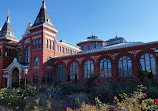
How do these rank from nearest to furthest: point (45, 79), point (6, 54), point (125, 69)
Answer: point (125, 69) → point (45, 79) → point (6, 54)

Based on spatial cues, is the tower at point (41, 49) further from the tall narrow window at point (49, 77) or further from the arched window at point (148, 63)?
the arched window at point (148, 63)

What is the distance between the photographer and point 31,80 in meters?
25.8

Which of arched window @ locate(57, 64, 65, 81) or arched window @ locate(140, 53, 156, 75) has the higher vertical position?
arched window @ locate(140, 53, 156, 75)

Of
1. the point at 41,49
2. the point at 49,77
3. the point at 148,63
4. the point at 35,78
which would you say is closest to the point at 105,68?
the point at 148,63

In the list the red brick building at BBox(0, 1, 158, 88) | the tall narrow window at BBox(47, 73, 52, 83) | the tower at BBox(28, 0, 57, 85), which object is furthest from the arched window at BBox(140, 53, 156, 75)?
the tower at BBox(28, 0, 57, 85)

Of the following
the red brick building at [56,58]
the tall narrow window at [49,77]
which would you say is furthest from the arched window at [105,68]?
the tall narrow window at [49,77]

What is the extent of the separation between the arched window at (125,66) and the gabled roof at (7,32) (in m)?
27.2

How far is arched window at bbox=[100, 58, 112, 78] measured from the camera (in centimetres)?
2125

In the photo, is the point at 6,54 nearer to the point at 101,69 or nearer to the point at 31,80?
the point at 31,80

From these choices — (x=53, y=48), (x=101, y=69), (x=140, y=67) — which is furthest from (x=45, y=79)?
(x=140, y=67)

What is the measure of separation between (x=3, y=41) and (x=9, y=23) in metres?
7.07

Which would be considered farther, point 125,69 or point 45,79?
point 45,79

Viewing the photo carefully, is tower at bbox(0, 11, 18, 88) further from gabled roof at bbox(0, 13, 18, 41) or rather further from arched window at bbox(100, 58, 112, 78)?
arched window at bbox(100, 58, 112, 78)

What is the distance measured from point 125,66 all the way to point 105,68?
3089 mm
